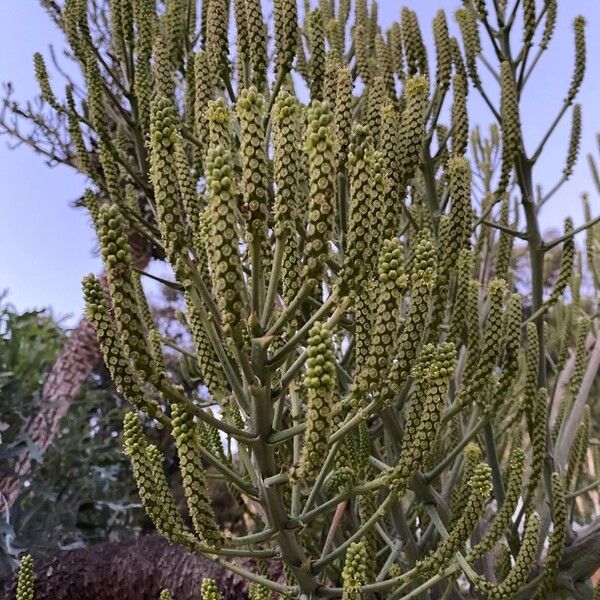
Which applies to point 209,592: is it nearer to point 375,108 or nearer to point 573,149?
point 375,108

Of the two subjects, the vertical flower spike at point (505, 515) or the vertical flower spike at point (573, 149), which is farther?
the vertical flower spike at point (573, 149)

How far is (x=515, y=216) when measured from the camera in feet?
11.9

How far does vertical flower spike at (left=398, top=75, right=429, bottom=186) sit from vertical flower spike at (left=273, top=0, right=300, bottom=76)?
0.28 metres

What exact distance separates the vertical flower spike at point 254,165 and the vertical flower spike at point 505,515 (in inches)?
33.8

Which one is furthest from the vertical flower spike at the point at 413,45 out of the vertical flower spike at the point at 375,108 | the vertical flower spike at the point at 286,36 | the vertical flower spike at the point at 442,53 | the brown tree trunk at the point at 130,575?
the brown tree trunk at the point at 130,575

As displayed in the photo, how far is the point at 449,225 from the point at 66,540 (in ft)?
10.4

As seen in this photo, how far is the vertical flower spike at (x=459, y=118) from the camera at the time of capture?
2.12 metres

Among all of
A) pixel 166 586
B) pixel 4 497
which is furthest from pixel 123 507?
pixel 166 586

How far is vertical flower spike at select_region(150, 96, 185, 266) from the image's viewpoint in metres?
1.10

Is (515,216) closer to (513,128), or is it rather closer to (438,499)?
(513,128)

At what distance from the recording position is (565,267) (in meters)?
2.35

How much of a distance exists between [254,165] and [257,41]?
69cm

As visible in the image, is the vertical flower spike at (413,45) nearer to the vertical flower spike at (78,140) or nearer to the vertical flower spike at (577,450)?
the vertical flower spike at (78,140)

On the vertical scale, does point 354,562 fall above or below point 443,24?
below
